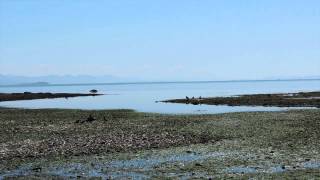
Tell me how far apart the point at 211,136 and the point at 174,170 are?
1512 centimetres

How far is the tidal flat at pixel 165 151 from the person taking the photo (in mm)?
25031

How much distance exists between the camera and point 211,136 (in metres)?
40.2

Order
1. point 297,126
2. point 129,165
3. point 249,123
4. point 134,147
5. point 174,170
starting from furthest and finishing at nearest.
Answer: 1. point 249,123
2. point 297,126
3. point 134,147
4. point 129,165
5. point 174,170

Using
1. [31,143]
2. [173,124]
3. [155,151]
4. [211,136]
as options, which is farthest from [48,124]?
[155,151]

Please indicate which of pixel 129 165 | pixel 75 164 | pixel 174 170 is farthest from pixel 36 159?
pixel 174 170

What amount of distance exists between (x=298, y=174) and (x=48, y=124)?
113ft

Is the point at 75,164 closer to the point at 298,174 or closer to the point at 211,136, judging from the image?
the point at 298,174

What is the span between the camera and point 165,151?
32.6m

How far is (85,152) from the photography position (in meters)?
32.2

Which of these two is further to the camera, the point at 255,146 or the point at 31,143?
the point at 31,143

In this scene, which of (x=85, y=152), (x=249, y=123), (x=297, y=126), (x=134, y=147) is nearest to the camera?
(x=85, y=152)

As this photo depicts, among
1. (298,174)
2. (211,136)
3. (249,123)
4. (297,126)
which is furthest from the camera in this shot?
(249,123)

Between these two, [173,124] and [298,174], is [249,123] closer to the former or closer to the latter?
[173,124]

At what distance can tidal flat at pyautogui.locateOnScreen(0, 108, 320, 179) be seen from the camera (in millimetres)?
25031
